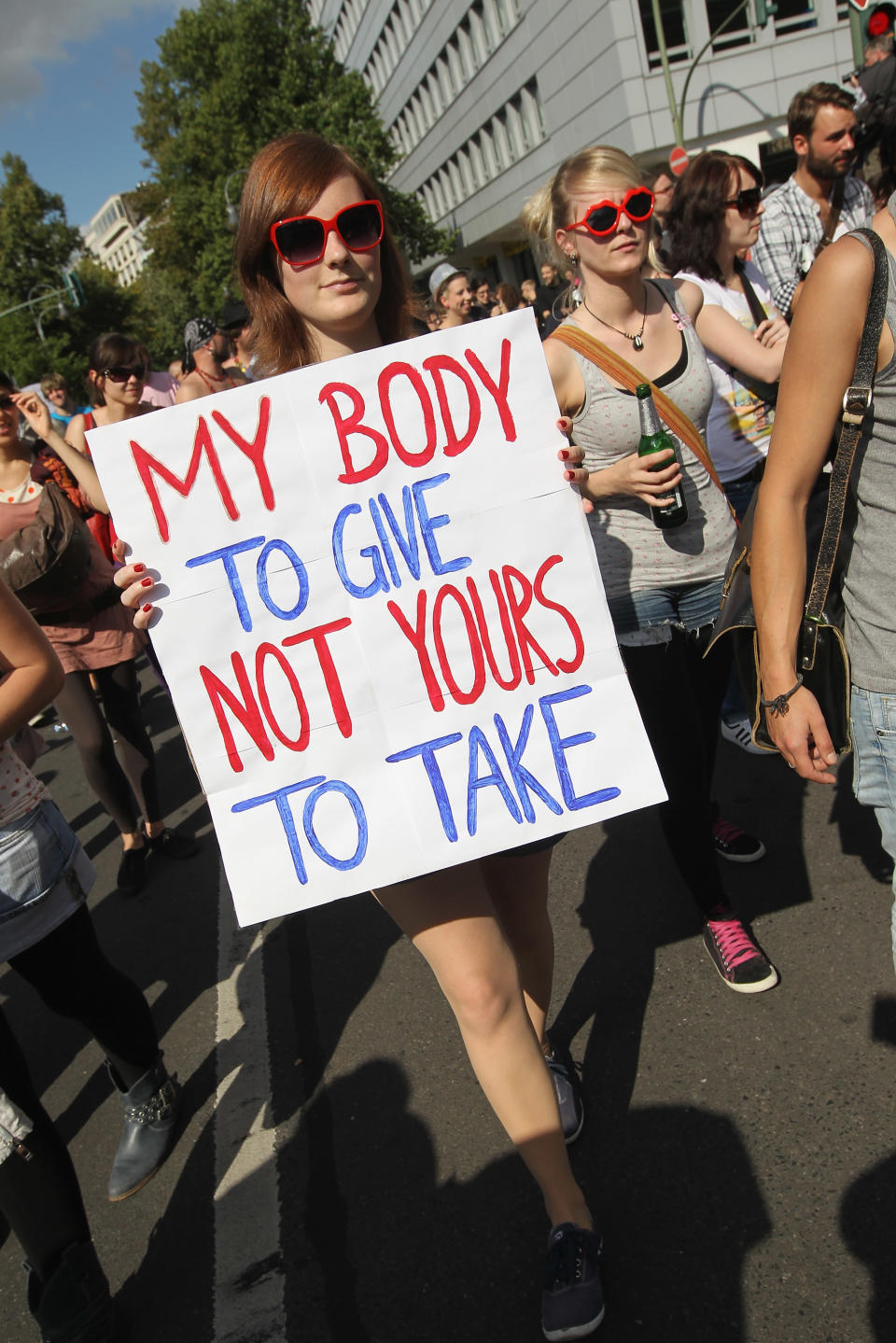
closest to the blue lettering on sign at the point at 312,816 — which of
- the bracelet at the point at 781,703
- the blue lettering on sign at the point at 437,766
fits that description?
the blue lettering on sign at the point at 437,766

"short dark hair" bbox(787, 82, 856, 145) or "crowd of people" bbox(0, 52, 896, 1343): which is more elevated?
"short dark hair" bbox(787, 82, 856, 145)

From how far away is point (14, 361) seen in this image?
50.9m

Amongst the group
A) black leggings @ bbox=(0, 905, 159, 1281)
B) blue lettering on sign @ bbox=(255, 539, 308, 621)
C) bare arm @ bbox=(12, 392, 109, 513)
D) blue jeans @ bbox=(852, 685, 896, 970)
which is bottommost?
black leggings @ bbox=(0, 905, 159, 1281)

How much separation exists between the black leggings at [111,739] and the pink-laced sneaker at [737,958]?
102 inches

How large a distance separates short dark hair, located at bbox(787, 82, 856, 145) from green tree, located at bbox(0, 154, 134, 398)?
2097 inches

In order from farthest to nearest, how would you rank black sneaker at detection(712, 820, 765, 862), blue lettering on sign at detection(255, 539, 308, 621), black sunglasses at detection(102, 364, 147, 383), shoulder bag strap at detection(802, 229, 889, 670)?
black sunglasses at detection(102, 364, 147, 383) < black sneaker at detection(712, 820, 765, 862) < blue lettering on sign at detection(255, 539, 308, 621) < shoulder bag strap at detection(802, 229, 889, 670)

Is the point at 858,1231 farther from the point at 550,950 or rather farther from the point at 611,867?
the point at 611,867

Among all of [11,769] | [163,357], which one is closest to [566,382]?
[11,769]

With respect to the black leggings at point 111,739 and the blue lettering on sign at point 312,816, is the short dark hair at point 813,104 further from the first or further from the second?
the blue lettering on sign at point 312,816

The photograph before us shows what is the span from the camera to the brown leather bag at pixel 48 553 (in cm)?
362

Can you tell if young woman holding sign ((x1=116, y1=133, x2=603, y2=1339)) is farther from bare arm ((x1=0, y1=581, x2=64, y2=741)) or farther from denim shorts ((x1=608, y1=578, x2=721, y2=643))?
denim shorts ((x1=608, y1=578, x2=721, y2=643))

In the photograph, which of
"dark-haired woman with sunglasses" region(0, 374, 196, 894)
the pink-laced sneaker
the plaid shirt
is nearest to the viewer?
the pink-laced sneaker

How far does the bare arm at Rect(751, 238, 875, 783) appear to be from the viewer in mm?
1521

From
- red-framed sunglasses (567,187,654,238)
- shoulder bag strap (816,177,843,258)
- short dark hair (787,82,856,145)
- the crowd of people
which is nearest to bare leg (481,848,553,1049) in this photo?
the crowd of people
